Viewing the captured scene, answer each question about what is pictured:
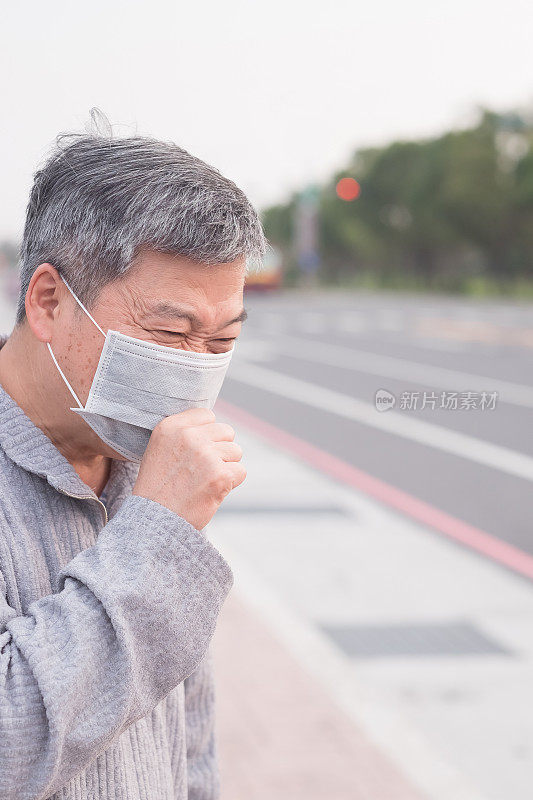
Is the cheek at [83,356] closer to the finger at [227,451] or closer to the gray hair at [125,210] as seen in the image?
the gray hair at [125,210]

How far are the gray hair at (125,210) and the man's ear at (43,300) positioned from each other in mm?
18

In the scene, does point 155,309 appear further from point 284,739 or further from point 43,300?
point 284,739

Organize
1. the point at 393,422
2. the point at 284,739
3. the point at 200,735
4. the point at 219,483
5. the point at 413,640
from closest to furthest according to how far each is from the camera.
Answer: the point at 219,483 < the point at 200,735 < the point at 284,739 < the point at 413,640 < the point at 393,422

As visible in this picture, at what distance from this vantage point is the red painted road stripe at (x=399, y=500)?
6.25 metres

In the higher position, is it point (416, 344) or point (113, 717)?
point (113, 717)

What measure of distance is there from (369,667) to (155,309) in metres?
3.32

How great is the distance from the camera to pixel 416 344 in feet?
67.8

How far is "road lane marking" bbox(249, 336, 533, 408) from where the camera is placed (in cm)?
1370

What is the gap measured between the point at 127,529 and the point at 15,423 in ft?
0.88

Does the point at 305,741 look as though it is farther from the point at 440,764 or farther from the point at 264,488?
the point at 264,488

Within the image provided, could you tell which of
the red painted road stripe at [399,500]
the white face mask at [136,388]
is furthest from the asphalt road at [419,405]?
the white face mask at [136,388]

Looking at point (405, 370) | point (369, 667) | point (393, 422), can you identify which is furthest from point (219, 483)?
point (405, 370)

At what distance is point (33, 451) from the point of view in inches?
57.2

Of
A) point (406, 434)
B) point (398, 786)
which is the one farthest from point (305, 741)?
point (406, 434)
